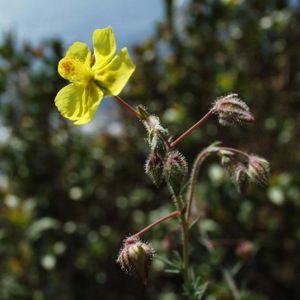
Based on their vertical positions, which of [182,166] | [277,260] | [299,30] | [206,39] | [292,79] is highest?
[182,166]

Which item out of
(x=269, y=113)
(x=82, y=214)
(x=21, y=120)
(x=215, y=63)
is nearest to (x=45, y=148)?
(x=21, y=120)

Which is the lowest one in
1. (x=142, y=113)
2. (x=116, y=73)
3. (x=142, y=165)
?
(x=142, y=165)

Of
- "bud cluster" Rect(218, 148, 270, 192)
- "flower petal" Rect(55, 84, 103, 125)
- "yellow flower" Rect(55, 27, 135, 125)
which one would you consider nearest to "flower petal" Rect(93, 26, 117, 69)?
"yellow flower" Rect(55, 27, 135, 125)

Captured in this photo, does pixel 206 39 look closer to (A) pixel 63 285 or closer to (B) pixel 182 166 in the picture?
(A) pixel 63 285

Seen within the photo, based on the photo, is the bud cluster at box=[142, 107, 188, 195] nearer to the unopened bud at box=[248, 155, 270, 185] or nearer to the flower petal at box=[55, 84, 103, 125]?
the flower petal at box=[55, 84, 103, 125]

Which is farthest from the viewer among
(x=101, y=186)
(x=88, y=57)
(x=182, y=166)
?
(x=101, y=186)

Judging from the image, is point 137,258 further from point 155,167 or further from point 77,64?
point 77,64

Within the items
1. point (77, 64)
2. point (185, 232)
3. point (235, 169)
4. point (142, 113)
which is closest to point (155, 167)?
point (142, 113)
